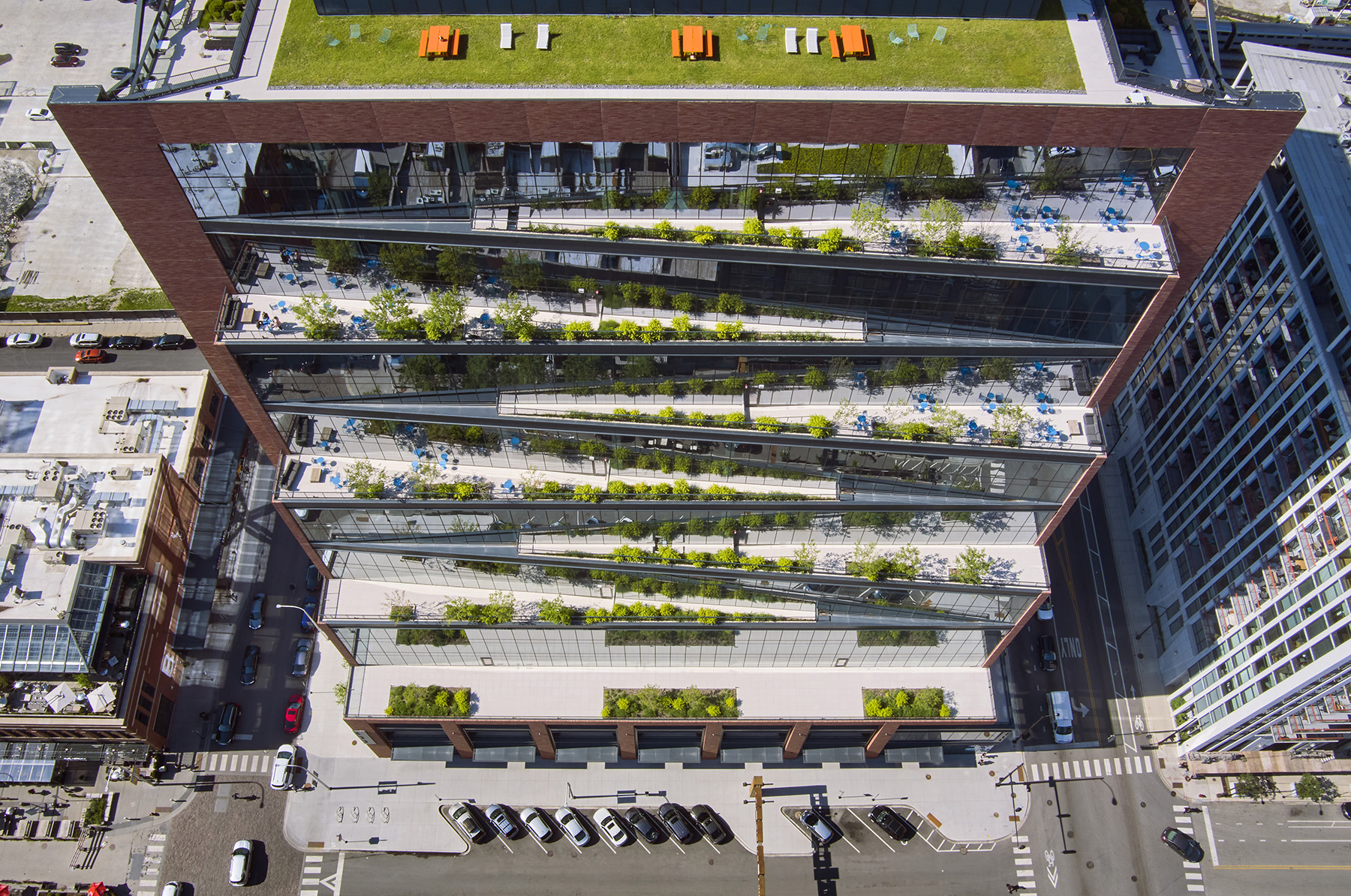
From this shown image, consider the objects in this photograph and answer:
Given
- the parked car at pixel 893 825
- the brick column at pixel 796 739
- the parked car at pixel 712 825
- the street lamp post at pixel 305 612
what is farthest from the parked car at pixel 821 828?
the street lamp post at pixel 305 612

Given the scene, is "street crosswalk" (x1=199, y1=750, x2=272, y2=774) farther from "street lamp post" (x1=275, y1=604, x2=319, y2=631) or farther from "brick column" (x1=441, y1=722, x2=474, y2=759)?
"brick column" (x1=441, y1=722, x2=474, y2=759)

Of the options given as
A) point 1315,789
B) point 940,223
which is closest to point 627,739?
point 940,223

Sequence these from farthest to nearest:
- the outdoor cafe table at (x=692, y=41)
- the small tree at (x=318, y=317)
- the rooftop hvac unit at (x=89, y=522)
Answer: the rooftop hvac unit at (x=89, y=522), the small tree at (x=318, y=317), the outdoor cafe table at (x=692, y=41)

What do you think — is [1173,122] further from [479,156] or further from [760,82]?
[479,156]

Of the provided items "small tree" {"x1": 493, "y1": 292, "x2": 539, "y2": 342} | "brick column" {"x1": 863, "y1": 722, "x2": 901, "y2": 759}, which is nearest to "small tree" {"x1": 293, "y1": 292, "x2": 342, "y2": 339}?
"small tree" {"x1": 493, "y1": 292, "x2": 539, "y2": 342}

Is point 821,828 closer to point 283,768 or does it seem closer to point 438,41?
point 283,768

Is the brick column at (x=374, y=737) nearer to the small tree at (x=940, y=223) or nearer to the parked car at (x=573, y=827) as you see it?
the parked car at (x=573, y=827)

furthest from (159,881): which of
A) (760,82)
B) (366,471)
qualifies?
(760,82)
